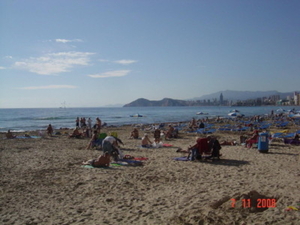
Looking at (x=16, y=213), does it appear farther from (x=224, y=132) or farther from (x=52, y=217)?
(x=224, y=132)

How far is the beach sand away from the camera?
4.12 metres

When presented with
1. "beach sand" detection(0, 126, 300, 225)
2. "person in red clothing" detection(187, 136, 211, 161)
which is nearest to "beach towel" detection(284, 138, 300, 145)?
"beach sand" detection(0, 126, 300, 225)

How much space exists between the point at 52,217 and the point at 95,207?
76 cm

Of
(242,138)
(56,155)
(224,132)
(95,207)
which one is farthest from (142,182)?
(224,132)

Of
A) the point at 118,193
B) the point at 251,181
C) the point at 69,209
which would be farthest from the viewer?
the point at 251,181

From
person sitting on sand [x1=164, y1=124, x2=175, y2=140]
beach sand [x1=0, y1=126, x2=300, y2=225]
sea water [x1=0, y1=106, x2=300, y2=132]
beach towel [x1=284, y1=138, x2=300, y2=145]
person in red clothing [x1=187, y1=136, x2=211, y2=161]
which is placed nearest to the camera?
beach sand [x1=0, y1=126, x2=300, y2=225]

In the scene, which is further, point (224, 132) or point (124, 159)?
point (224, 132)

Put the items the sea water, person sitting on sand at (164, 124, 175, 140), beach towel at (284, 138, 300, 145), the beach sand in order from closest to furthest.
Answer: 1. the beach sand
2. beach towel at (284, 138, 300, 145)
3. person sitting on sand at (164, 124, 175, 140)
4. the sea water

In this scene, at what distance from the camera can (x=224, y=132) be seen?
66.8 feet

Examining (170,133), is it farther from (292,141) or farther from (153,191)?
(153,191)

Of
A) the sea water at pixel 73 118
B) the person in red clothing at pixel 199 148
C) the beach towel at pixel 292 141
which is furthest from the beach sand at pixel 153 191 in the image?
the sea water at pixel 73 118

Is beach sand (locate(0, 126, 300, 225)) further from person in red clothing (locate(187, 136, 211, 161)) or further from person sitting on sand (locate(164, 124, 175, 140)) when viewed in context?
person sitting on sand (locate(164, 124, 175, 140))
